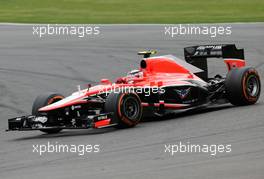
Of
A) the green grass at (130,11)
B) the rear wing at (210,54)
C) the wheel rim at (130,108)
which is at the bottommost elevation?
the wheel rim at (130,108)

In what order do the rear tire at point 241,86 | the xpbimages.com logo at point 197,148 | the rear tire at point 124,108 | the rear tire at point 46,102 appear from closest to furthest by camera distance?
the xpbimages.com logo at point 197,148 < the rear tire at point 124,108 < the rear tire at point 46,102 < the rear tire at point 241,86

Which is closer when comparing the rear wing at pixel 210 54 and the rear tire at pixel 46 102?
the rear tire at pixel 46 102

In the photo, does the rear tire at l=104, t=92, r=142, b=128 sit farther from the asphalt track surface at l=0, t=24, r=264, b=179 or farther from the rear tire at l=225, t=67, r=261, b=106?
the rear tire at l=225, t=67, r=261, b=106

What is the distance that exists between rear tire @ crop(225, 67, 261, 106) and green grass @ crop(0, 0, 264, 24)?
1606cm

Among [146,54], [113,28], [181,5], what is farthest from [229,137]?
[181,5]

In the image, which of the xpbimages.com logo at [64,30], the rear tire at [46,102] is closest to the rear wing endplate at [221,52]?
the rear tire at [46,102]

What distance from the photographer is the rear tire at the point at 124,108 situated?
523 inches

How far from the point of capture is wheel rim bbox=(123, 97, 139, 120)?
13422mm

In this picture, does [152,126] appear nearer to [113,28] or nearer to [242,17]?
[113,28]

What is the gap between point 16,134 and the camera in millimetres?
14242

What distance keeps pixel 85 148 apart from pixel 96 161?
1163mm

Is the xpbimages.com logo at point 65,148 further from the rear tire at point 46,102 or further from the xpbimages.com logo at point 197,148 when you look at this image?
the rear tire at point 46,102

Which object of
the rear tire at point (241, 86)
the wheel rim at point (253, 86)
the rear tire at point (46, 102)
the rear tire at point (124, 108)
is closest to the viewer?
the rear tire at point (124, 108)

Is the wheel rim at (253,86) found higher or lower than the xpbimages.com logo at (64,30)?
lower
